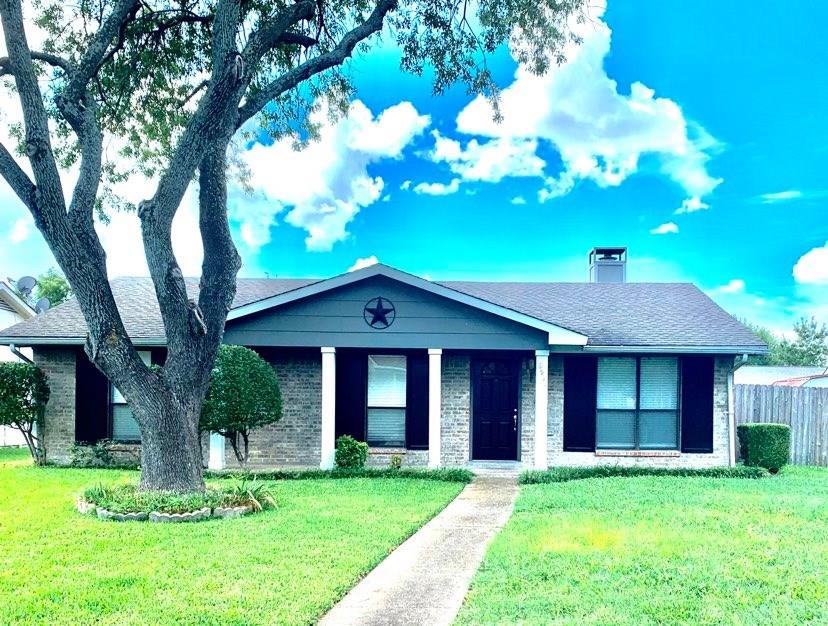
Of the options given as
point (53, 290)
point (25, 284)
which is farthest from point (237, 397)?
point (53, 290)

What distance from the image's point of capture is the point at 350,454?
12852 millimetres

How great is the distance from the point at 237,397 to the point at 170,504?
11.4 feet

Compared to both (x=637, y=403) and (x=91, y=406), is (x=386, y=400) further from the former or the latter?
(x=91, y=406)

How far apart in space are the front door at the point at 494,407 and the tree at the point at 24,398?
28.0 ft

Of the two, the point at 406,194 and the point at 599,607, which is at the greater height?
the point at 406,194

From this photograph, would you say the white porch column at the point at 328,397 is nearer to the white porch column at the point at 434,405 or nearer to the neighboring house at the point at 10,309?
the white porch column at the point at 434,405

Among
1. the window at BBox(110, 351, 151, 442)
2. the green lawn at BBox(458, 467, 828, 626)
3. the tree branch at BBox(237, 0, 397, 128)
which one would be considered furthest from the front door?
the window at BBox(110, 351, 151, 442)

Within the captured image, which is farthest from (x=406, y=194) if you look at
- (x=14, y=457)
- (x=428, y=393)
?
(x=14, y=457)

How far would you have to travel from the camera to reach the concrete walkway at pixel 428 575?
16.5 ft

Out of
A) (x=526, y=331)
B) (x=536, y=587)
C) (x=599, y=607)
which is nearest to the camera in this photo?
(x=599, y=607)

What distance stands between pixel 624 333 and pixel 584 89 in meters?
6.94

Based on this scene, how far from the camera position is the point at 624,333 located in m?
13.6

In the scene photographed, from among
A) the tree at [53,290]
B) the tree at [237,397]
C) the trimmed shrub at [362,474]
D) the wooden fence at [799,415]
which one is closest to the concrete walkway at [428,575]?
the trimmed shrub at [362,474]

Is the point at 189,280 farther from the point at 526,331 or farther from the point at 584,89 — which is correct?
the point at 584,89
